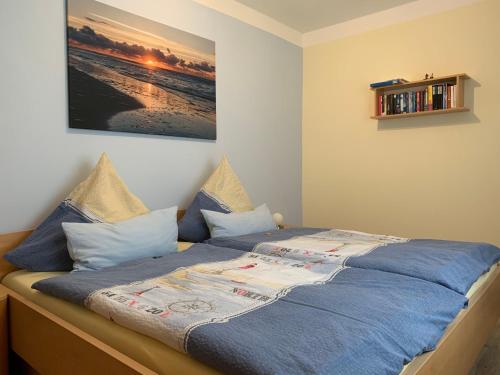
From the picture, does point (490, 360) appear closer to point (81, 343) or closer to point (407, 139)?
point (407, 139)

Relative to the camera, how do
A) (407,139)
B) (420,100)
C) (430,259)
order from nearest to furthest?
(430,259) → (420,100) → (407,139)

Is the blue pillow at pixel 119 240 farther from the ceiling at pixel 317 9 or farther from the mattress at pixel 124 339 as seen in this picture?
the ceiling at pixel 317 9

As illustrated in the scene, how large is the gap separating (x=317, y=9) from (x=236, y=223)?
1991mm

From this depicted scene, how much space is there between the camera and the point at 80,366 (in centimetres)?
119

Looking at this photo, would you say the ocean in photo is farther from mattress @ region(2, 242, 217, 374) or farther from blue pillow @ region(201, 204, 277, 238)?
mattress @ region(2, 242, 217, 374)

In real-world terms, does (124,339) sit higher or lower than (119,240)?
lower

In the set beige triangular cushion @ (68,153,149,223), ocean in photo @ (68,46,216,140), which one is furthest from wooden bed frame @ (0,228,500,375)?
ocean in photo @ (68,46,216,140)

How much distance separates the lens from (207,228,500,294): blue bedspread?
157cm

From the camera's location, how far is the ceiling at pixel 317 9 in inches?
122

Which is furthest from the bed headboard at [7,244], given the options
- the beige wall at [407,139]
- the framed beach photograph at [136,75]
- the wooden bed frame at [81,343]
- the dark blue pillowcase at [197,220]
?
the beige wall at [407,139]

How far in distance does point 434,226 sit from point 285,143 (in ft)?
4.81

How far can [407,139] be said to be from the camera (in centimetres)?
Result: 317

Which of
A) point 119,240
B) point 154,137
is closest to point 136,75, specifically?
point 154,137

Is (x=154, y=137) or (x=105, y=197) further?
(x=154, y=137)
